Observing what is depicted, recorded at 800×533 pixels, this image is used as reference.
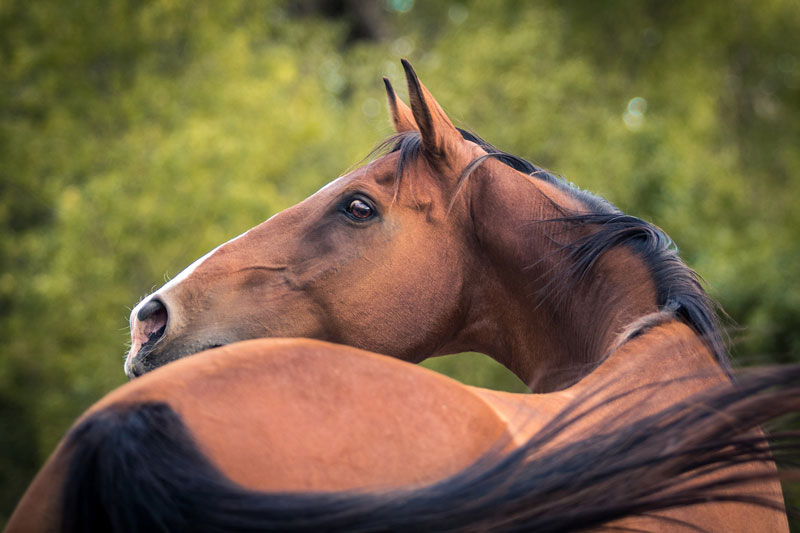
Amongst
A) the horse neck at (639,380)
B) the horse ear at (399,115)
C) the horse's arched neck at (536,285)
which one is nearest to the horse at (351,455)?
the horse neck at (639,380)

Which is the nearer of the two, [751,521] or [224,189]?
[751,521]

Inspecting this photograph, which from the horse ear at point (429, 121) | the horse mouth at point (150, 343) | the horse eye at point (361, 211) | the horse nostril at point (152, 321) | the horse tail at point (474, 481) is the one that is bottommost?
the horse tail at point (474, 481)

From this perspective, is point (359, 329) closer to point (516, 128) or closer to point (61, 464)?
point (61, 464)

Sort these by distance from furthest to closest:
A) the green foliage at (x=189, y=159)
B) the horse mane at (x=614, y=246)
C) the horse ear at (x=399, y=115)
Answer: the green foliage at (x=189, y=159) < the horse ear at (x=399, y=115) < the horse mane at (x=614, y=246)

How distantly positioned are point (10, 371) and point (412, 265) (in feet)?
29.6

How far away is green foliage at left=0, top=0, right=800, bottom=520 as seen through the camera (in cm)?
870

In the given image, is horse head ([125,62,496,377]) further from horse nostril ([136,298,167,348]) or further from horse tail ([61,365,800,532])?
horse tail ([61,365,800,532])

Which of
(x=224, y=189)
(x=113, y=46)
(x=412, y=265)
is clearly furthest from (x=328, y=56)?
(x=412, y=265)

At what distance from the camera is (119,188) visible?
8688 mm

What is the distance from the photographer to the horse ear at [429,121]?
2283mm

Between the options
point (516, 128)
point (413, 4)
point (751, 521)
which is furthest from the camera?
point (413, 4)

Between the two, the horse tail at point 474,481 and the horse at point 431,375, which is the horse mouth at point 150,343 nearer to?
the horse at point 431,375

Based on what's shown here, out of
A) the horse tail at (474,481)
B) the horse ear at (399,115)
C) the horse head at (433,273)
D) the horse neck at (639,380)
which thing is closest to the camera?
the horse tail at (474,481)

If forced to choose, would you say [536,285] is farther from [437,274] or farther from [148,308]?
[148,308]
